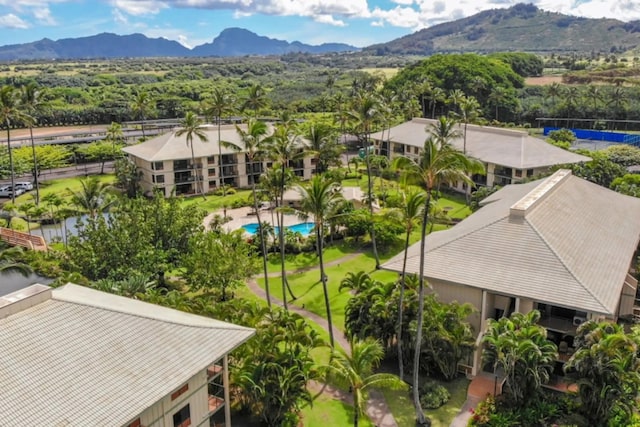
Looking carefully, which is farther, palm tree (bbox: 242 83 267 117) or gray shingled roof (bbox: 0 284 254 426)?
palm tree (bbox: 242 83 267 117)

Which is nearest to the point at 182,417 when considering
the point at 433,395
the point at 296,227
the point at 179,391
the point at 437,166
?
the point at 179,391

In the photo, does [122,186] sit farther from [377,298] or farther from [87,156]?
[377,298]

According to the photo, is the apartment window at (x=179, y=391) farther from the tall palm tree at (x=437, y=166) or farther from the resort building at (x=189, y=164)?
the resort building at (x=189, y=164)

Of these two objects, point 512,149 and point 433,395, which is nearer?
point 433,395

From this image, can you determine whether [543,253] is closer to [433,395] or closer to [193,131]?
[433,395]

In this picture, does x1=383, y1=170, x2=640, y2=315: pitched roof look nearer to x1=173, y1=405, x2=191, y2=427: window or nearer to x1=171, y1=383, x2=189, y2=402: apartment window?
x1=171, y1=383, x2=189, y2=402: apartment window

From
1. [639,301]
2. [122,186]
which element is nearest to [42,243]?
[122,186]

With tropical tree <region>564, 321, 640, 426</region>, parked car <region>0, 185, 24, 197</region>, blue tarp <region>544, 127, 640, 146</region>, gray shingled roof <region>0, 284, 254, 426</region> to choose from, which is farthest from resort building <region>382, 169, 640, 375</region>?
blue tarp <region>544, 127, 640, 146</region>
